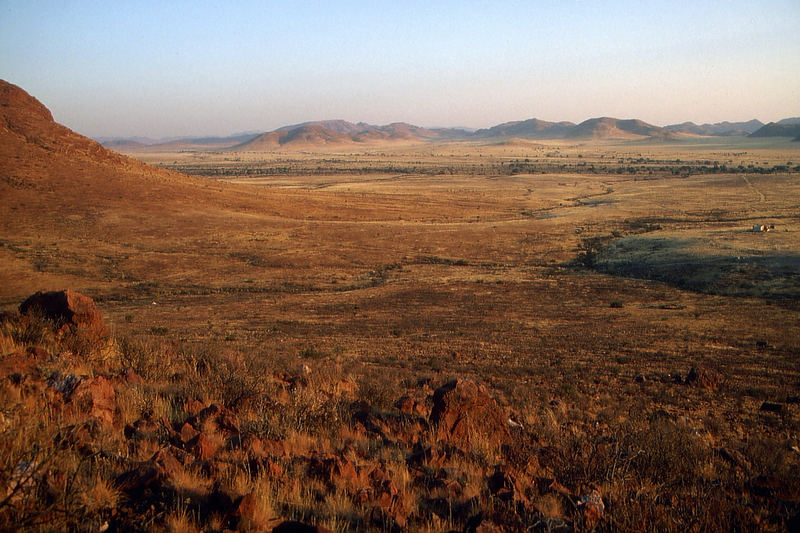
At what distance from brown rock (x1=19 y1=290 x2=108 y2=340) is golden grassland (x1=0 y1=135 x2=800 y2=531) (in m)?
0.65

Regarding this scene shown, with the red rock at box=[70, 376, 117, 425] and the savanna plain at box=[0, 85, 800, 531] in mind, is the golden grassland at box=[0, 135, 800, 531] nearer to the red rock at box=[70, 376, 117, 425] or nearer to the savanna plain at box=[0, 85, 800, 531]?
the savanna plain at box=[0, 85, 800, 531]

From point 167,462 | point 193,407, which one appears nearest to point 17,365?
point 193,407

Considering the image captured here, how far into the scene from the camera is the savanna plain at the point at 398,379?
3.93m

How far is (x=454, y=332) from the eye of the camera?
18.0 m

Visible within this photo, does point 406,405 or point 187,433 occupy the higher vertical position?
point 187,433

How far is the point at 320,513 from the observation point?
385 cm

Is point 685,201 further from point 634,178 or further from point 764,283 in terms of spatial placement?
point 764,283

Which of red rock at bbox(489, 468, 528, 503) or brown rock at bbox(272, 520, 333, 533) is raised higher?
brown rock at bbox(272, 520, 333, 533)

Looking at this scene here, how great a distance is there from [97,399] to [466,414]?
4270mm

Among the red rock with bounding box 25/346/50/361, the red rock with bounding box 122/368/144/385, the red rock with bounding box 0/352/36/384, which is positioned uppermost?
the red rock with bounding box 0/352/36/384

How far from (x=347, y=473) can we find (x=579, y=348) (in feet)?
39.7

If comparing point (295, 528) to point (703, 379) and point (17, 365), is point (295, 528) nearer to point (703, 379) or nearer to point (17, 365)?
point (17, 365)

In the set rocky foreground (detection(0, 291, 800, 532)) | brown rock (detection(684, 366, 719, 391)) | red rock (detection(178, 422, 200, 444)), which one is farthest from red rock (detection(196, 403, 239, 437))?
brown rock (detection(684, 366, 719, 391))

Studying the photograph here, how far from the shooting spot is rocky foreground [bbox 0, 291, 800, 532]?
3506 millimetres
